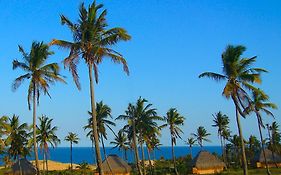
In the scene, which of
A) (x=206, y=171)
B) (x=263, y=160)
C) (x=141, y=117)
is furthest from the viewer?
(x=263, y=160)

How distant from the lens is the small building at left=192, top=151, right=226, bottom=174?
72.4 m

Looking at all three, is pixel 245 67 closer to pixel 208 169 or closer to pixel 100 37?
pixel 100 37

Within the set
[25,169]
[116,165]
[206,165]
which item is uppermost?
[25,169]

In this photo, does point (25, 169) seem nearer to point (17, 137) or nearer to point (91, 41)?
point (17, 137)

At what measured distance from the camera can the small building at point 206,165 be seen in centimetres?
7245

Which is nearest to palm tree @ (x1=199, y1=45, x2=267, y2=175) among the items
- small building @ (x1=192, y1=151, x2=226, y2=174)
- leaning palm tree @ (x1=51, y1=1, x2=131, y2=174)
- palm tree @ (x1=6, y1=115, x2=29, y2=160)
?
leaning palm tree @ (x1=51, y1=1, x2=131, y2=174)

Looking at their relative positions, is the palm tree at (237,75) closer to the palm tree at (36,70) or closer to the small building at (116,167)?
the palm tree at (36,70)

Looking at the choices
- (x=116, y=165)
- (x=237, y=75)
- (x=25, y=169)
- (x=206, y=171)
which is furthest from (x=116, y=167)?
(x=237, y=75)

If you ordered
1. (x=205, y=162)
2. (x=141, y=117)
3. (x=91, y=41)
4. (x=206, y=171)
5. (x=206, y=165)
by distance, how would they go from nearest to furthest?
(x=91, y=41) → (x=141, y=117) → (x=206, y=171) → (x=206, y=165) → (x=205, y=162)

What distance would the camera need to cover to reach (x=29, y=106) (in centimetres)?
2983

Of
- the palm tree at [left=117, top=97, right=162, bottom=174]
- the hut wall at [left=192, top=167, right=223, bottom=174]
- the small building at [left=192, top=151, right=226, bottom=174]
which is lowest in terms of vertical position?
the hut wall at [left=192, top=167, right=223, bottom=174]

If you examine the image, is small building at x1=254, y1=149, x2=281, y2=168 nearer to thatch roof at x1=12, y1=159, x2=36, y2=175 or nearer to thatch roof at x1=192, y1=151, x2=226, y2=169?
thatch roof at x1=192, y1=151, x2=226, y2=169

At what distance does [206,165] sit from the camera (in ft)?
241

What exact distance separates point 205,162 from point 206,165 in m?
0.68
